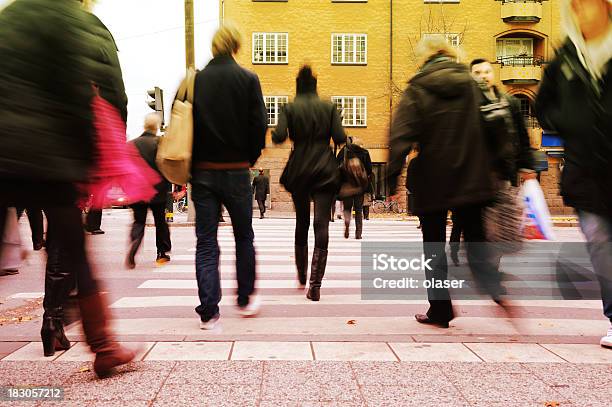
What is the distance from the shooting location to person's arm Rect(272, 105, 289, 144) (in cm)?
594

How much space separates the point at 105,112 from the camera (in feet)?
10.7

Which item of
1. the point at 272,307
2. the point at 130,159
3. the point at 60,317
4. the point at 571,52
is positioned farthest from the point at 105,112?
the point at 272,307

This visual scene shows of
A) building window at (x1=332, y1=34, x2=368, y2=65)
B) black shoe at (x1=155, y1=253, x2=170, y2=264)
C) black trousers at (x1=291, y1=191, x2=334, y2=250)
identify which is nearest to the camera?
black trousers at (x1=291, y1=191, x2=334, y2=250)

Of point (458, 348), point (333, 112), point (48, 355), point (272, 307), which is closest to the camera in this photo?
point (48, 355)

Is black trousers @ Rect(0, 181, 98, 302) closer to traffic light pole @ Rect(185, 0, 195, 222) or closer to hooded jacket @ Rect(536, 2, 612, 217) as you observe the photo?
hooded jacket @ Rect(536, 2, 612, 217)

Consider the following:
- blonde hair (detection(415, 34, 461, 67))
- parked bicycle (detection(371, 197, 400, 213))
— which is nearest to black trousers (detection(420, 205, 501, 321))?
blonde hair (detection(415, 34, 461, 67))

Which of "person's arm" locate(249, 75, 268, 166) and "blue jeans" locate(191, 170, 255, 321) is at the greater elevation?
"person's arm" locate(249, 75, 268, 166)

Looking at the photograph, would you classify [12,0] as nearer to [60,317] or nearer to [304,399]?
[60,317]

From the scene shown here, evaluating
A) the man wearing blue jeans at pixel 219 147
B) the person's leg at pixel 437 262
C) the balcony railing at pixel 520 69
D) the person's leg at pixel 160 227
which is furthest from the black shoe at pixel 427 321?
the balcony railing at pixel 520 69

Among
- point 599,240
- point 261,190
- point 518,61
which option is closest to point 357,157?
point 599,240

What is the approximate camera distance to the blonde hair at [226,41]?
4934mm

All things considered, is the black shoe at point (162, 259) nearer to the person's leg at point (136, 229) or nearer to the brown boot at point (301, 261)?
the person's leg at point (136, 229)

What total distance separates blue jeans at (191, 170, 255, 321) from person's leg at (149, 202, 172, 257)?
3637 millimetres

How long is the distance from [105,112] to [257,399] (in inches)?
62.0
